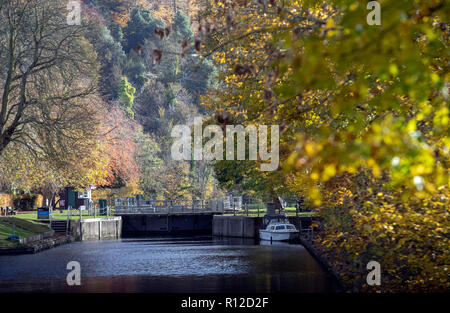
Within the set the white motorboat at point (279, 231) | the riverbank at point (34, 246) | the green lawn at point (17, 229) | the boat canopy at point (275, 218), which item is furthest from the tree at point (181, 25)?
the riverbank at point (34, 246)

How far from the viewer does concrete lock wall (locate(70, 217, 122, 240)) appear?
50625 mm

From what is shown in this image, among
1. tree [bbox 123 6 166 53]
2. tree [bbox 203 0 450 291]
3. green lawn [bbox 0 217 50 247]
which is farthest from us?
tree [bbox 123 6 166 53]

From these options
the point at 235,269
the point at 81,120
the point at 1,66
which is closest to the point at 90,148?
the point at 81,120

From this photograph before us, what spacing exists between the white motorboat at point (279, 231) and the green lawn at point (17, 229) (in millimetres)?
16277

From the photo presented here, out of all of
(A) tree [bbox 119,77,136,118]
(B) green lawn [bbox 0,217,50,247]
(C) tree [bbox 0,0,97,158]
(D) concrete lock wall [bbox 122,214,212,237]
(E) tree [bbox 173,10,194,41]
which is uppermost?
(E) tree [bbox 173,10,194,41]

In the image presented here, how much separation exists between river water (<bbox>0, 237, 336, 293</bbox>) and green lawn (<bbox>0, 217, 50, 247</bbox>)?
1.84 m

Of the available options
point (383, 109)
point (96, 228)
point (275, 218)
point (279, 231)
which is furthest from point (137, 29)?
point (383, 109)

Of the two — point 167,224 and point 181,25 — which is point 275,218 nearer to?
point 167,224

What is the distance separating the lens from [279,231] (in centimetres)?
4806

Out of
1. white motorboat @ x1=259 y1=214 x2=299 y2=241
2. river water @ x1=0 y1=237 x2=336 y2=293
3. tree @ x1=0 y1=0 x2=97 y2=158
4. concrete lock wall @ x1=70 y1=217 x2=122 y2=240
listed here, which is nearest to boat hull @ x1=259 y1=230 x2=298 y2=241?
white motorboat @ x1=259 y1=214 x2=299 y2=241

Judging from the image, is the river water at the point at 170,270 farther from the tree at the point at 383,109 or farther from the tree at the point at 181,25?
the tree at the point at 181,25

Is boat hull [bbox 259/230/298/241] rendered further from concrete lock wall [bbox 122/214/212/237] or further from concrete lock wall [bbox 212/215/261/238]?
concrete lock wall [bbox 122/214/212/237]

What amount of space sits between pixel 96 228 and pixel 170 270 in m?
25.4
